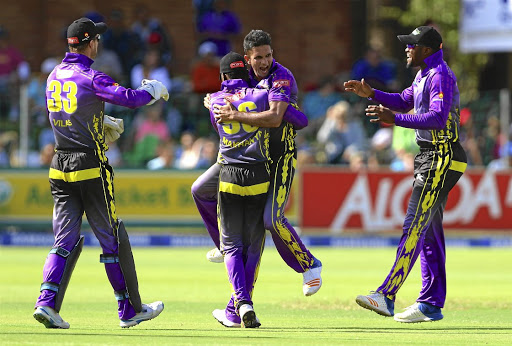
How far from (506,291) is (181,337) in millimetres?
5929

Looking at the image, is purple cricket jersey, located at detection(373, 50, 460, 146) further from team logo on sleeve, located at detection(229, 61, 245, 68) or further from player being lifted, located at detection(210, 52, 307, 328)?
team logo on sleeve, located at detection(229, 61, 245, 68)

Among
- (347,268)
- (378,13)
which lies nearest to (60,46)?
(378,13)

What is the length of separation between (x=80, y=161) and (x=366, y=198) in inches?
488

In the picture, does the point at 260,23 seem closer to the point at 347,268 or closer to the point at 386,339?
the point at 347,268

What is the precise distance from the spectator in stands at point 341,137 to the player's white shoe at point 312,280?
11416 mm

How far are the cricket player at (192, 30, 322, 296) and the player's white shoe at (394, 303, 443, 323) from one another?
31.5 inches

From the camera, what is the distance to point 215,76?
22297 mm

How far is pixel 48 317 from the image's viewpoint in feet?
29.2

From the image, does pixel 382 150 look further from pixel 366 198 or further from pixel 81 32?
pixel 81 32

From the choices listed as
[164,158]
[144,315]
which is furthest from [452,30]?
[144,315]

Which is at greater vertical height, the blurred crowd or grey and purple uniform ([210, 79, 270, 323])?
grey and purple uniform ([210, 79, 270, 323])

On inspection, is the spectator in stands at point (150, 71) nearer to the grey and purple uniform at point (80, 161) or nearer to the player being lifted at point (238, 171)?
the player being lifted at point (238, 171)

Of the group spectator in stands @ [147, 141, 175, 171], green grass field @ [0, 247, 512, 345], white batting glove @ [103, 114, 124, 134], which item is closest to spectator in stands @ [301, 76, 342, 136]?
spectator in stands @ [147, 141, 175, 171]

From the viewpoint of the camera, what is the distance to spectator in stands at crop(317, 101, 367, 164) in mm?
21344
